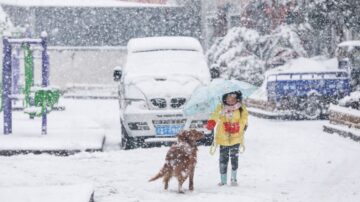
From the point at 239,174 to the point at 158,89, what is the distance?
305 centimetres

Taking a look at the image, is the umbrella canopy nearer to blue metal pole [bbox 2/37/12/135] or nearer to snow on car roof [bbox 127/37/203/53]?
snow on car roof [bbox 127/37/203/53]

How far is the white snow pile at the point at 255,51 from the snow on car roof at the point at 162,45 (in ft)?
37.3

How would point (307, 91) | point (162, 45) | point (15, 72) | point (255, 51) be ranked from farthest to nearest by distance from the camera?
1. point (255, 51)
2. point (15, 72)
3. point (307, 91)
4. point (162, 45)

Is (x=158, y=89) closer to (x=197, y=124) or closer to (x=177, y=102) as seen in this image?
(x=177, y=102)

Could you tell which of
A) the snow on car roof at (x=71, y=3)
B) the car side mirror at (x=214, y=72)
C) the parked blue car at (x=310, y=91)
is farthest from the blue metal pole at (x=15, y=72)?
the snow on car roof at (x=71, y=3)

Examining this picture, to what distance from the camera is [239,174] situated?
9828 mm

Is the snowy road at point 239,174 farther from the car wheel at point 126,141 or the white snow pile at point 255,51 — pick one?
the white snow pile at point 255,51

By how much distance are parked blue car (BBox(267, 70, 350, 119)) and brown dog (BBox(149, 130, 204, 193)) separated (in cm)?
1032

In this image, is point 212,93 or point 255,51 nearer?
point 212,93

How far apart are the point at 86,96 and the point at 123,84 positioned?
22007 mm

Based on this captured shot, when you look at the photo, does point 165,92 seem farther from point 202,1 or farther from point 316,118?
point 202,1

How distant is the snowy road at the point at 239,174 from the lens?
8.16 meters

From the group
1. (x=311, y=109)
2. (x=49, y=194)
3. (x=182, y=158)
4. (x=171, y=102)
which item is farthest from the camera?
(x=311, y=109)

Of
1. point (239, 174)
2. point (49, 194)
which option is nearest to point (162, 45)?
point (239, 174)
